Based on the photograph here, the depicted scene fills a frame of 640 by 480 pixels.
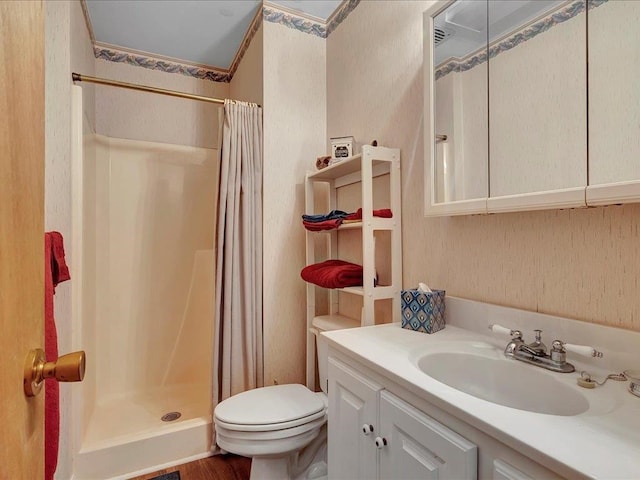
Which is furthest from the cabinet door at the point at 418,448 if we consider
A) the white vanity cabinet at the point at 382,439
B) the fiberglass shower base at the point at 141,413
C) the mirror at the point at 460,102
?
the fiberglass shower base at the point at 141,413

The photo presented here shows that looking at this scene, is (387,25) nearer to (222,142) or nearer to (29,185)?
(222,142)

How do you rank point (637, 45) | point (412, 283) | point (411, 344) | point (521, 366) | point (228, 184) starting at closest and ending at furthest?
point (637, 45) < point (521, 366) < point (411, 344) < point (412, 283) < point (228, 184)

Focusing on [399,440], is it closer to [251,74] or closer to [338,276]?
[338,276]

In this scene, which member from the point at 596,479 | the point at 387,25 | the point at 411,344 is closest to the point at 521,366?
the point at 411,344

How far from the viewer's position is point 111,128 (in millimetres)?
2354

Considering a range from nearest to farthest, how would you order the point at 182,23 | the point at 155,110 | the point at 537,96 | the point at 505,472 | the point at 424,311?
1. the point at 505,472
2. the point at 537,96
3. the point at 424,311
4. the point at 182,23
5. the point at 155,110

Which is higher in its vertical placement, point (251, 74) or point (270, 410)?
point (251, 74)

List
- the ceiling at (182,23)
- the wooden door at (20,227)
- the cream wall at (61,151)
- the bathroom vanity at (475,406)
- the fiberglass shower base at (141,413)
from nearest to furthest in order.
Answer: the wooden door at (20,227)
the bathroom vanity at (475,406)
the cream wall at (61,151)
the fiberglass shower base at (141,413)
the ceiling at (182,23)

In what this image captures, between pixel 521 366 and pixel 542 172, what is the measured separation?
52 centimetres

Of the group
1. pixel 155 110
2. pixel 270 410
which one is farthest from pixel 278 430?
pixel 155 110

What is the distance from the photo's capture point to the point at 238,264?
185cm

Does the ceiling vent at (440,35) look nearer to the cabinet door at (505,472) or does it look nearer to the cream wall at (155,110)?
the cabinet door at (505,472)

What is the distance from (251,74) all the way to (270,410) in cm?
192

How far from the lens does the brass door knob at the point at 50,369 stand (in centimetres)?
48
